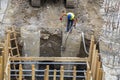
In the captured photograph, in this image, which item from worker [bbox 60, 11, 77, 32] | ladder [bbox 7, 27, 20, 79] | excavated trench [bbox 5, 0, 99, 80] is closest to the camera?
ladder [bbox 7, 27, 20, 79]

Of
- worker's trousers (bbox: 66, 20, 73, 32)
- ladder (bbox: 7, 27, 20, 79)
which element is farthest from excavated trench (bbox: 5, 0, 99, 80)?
worker's trousers (bbox: 66, 20, 73, 32)

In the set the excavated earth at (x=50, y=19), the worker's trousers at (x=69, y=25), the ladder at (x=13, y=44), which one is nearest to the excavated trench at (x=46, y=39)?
the excavated earth at (x=50, y=19)

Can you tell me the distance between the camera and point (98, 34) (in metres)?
14.9

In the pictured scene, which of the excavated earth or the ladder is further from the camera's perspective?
the excavated earth

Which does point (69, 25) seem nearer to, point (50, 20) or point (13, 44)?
point (50, 20)

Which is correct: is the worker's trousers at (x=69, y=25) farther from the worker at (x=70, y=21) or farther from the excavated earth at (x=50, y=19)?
the excavated earth at (x=50, y=19)

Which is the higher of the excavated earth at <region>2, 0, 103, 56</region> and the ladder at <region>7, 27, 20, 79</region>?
the excavated earth at <region>2, 0, 103, 56</region>

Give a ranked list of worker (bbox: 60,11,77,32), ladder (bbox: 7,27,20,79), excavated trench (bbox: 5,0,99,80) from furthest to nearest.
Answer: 1. excavated trench (bbox: 5,0,99,80)
2. worker (bbox: 60,11,77,32)
3. ladder (bbox: 7,27,20,79)

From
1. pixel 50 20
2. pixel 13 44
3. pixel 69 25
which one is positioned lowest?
pixel 13 44

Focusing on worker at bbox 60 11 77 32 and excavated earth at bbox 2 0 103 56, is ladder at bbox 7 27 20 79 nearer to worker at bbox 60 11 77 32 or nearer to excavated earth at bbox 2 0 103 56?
excavated earth at bbox 2 0 103 56

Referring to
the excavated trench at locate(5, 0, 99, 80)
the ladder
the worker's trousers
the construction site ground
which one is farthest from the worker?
the ladder

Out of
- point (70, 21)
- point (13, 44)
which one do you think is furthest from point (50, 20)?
point (13, 44)

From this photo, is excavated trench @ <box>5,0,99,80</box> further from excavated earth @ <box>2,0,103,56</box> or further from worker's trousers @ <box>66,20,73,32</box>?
worker's trousers @ <box>66,20,73,32</box>

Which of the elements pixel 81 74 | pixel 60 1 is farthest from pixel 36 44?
pixel 60 1
